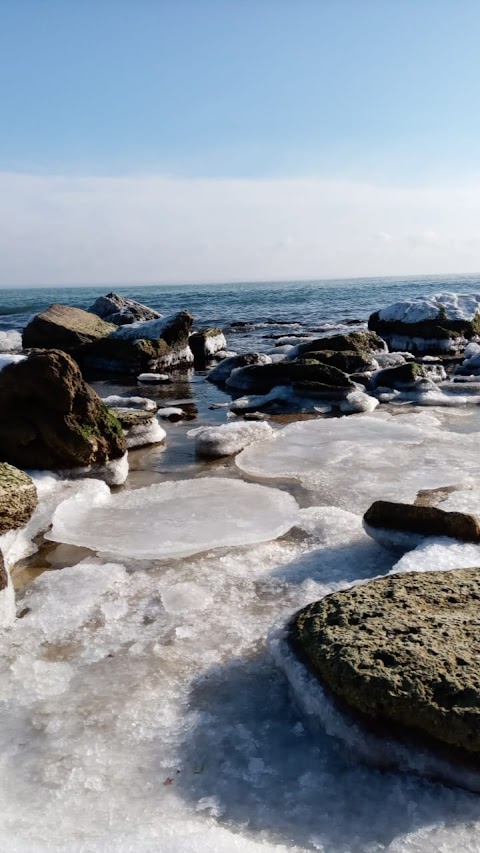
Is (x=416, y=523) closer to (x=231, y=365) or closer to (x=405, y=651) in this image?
(x=405, y=651)

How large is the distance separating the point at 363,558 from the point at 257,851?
222 centimetres

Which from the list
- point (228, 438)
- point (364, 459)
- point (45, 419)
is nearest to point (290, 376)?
point (228, 438)

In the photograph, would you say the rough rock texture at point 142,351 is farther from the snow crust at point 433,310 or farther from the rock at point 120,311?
the rock at point 120,311

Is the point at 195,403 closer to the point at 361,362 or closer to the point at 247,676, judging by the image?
the point at 361,362

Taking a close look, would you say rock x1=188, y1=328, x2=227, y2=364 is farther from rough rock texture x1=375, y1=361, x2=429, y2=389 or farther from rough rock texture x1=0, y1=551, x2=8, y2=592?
rough rock texture x1=0, y1=551, x2=8, y2=592

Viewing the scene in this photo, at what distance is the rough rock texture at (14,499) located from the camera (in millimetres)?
4066

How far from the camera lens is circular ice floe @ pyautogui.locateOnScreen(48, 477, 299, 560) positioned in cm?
420

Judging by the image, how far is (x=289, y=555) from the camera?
4.03 meters

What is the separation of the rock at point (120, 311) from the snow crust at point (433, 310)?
7.91m

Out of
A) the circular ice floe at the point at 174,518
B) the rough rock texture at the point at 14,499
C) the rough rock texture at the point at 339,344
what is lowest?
the circular ice floe at the point at 174,518

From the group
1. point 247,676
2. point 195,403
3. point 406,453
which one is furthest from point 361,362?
point 247,676

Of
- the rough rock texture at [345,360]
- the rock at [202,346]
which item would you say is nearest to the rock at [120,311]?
the rock at [202,346]

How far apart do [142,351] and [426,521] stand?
33.0ft

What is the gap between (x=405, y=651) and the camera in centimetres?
246
